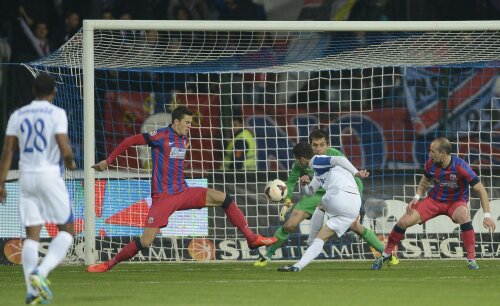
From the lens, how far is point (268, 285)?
11.6 meters

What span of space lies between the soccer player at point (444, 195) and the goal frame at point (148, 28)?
2195mm

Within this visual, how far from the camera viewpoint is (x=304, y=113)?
1791 centimetres

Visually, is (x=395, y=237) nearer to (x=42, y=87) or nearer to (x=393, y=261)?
(x=393, y=261)

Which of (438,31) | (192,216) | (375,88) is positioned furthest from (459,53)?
(192,216)

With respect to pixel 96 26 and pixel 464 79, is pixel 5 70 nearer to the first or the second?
pixel 96 26

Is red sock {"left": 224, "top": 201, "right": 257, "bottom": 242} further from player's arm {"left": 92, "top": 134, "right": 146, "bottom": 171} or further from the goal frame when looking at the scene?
the goal frame

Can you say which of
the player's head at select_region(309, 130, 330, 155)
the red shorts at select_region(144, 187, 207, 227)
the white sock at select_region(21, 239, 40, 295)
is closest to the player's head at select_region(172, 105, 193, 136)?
the red shorts at select_region(144, 187, 207, 227)

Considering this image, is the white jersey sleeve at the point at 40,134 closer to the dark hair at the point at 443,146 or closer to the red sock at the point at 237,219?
the red sock at the point at 237,219

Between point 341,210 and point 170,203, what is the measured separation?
1.90 m

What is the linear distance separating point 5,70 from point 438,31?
6230mm

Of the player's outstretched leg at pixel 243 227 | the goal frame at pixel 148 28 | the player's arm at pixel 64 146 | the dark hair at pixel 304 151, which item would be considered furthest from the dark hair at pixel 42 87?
the dark hair at pixel 304 151

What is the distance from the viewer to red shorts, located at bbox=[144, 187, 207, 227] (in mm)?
13719

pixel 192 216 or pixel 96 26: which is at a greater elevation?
pixel 96 26

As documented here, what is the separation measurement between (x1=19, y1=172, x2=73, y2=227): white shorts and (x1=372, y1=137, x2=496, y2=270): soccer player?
5.05 meters
